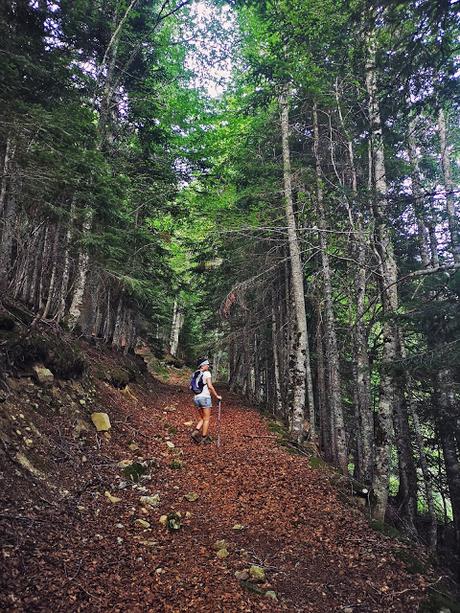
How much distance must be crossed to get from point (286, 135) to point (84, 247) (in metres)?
7.54

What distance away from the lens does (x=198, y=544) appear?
4.90 metres

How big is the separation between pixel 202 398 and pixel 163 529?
13.4 ft

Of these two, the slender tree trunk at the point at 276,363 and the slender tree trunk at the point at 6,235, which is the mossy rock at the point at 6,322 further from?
the slender tree trunk at the point at 276,363

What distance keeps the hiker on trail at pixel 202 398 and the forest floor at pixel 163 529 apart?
2.75 ft

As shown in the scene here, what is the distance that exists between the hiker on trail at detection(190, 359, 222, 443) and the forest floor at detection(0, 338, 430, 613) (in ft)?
2.75

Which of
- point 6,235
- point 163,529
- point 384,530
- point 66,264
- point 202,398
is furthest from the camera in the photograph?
point 66,264

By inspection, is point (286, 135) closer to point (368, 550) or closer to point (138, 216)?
point (138, 216)

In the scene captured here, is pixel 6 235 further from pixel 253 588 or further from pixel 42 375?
pixel 253 588

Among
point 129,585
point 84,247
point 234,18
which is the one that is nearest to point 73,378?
point 84,247

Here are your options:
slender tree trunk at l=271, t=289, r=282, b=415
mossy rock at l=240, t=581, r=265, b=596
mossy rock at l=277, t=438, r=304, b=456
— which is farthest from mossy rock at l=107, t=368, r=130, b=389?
mossy rock at l=240, t=581, r=265, b=596

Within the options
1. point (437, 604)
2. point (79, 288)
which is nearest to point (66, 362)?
point (79, 288)

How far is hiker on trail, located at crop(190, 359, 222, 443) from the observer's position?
9.05 m

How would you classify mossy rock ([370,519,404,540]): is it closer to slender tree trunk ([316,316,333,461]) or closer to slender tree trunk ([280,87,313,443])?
slender tree trunk ([280,87,313,443])

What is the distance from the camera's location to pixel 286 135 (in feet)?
38.5
